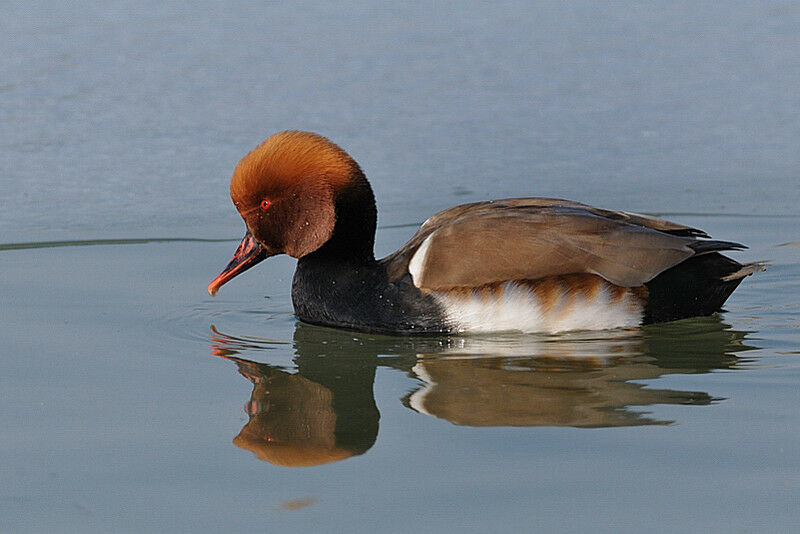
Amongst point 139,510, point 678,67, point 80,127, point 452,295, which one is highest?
point 678,67

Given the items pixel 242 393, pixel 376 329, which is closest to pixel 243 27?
pixel 376 329

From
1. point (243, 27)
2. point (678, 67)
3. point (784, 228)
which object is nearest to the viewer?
point (784, 228)

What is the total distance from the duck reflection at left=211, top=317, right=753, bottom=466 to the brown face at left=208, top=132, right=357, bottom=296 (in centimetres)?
42

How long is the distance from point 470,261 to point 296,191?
82 centimetres

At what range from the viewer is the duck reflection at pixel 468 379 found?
3.78 m

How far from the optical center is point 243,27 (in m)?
10.6

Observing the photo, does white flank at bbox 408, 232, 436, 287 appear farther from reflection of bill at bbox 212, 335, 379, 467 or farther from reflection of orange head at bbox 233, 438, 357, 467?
reflection of orange head at bbox 233, 438, 357, 467

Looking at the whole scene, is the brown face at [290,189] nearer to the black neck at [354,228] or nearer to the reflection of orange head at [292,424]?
the black neck at [354,228]

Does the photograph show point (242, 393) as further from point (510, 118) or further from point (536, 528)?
point (510, 118)

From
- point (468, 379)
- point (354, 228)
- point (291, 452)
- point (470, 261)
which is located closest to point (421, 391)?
point (468, 379)

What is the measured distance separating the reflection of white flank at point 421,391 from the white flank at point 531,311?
20.3 inches

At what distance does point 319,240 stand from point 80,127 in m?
3.30

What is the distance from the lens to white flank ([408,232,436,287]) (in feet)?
17.0

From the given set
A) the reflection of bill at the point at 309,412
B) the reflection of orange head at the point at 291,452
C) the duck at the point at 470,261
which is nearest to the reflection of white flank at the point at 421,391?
the reflection of bill at the point at 309,412
